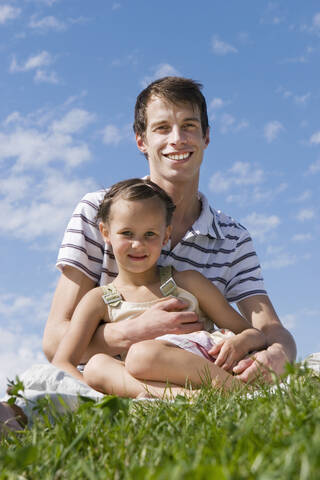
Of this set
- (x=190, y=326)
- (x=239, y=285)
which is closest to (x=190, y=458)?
(x=190, y=326)

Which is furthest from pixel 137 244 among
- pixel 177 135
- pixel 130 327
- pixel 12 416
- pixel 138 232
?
pixel 12 416

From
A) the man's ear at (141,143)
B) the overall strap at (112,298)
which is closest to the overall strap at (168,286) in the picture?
the overall strap at (112,298)

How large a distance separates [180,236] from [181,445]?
133 inches

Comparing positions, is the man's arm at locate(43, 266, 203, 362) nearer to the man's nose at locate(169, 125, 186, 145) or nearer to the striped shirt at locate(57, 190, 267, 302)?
the striped shirt at locate(57, 190, 267, 302)

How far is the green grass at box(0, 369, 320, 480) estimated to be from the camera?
1.33m

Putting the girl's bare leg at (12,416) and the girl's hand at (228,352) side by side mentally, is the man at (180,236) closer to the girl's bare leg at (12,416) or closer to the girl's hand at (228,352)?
the girl's hand at (228,352)

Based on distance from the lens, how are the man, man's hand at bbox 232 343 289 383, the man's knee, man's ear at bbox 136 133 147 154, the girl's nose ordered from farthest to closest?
man's ear at bbox 136 133 147 154 → the man → the girl's nose → man's hand at bbox 232 343 289 383 → the man's knee

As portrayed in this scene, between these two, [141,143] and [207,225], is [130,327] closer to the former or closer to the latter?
[207,225]

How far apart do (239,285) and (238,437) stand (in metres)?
3.39

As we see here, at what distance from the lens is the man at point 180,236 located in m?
4.70

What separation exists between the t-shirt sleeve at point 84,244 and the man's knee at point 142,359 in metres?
1.35

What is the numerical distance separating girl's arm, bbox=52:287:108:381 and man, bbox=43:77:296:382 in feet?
1.26

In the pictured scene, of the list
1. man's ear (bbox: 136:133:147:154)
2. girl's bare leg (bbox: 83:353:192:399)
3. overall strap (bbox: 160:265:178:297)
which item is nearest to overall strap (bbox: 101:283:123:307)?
overall strap (bbox: 160:265:178:297)

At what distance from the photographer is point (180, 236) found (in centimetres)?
496
